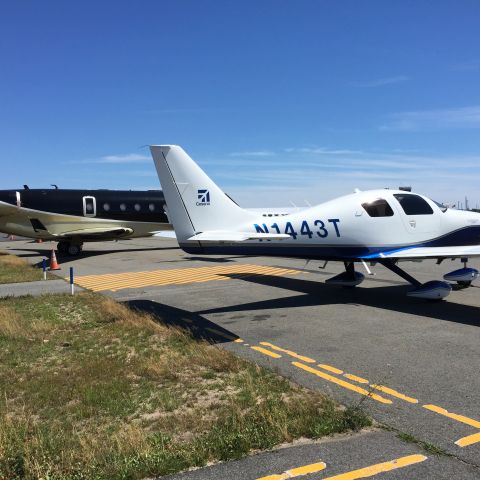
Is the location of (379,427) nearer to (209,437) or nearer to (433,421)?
(433,421)

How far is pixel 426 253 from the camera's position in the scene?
10734 millimetres

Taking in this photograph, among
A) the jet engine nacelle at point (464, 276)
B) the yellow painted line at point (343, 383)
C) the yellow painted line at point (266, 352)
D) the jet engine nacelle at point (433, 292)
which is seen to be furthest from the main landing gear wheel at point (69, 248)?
the yellow painted line at point (343, 383)

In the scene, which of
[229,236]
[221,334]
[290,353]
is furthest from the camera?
[229,236]

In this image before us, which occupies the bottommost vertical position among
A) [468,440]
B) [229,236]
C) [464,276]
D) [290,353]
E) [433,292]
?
[468,440]

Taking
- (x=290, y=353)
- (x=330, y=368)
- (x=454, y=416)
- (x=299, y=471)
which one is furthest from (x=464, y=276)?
(x=299, y=471)

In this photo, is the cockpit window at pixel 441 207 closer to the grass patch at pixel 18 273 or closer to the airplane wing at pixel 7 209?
the grass patch at pixel 18 273

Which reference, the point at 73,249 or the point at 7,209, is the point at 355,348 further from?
the point at 7,209

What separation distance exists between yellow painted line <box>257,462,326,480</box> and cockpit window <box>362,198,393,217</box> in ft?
27.1

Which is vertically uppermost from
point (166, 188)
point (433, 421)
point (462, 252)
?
point (166, 188)

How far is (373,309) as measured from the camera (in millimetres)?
10500

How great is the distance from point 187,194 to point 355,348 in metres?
5.14

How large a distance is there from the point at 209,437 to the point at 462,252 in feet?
26.4

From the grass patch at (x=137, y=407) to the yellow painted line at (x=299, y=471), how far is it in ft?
1.44

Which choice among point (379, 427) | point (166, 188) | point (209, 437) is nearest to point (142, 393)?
point (209, 437)
